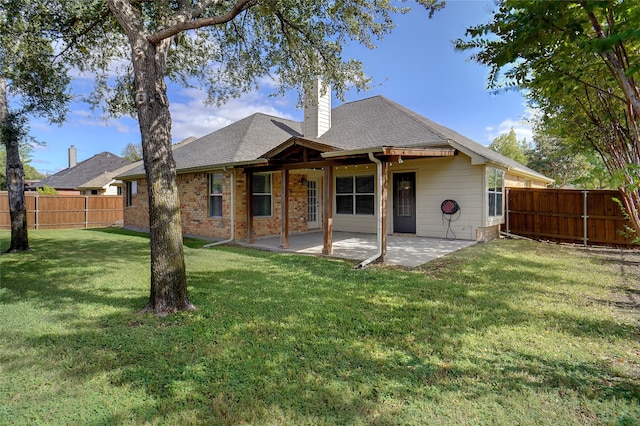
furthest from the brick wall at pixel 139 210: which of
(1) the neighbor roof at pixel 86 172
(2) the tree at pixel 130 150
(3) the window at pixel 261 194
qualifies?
(2) the tree at pixel 130 150

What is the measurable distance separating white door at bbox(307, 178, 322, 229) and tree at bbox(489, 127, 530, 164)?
26227 millimetres

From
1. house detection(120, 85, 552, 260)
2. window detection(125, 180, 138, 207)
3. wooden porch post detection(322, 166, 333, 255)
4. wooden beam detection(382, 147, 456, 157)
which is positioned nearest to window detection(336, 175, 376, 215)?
house detection(120, 85, 552, 260)

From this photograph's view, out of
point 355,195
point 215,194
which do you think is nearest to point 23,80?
→ point 215,194

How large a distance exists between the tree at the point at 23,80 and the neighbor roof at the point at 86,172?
21.5m

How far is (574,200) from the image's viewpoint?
10.3m

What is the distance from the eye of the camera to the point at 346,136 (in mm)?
12672

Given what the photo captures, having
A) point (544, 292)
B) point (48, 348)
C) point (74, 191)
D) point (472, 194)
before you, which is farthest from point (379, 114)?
point (74, 191)

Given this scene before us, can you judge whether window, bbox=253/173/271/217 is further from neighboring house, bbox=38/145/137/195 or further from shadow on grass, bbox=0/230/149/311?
neighboring house, bbox=38/145/137/195

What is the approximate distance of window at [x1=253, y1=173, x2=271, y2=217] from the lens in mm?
11258

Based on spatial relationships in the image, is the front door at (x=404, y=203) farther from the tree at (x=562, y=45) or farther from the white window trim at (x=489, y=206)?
the tree at (x=562, y=45)

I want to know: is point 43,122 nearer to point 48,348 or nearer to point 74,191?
point 48,348

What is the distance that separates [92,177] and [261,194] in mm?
25570

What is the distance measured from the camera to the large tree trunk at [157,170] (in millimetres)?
4203

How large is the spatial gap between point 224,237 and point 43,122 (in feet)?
19.0
